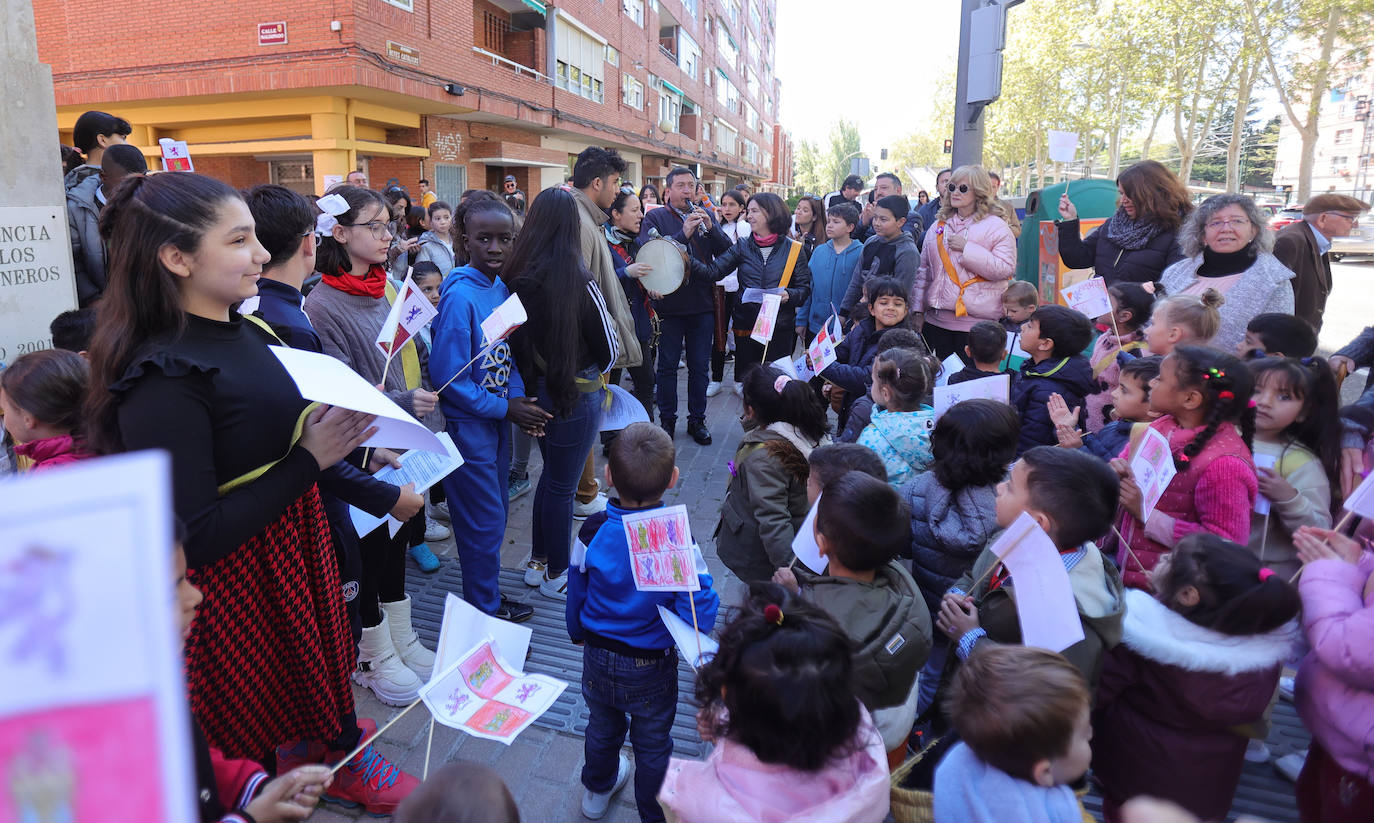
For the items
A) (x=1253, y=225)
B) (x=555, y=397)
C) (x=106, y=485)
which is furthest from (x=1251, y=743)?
(x=106, y=485)

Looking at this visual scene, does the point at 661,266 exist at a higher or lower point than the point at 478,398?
higher

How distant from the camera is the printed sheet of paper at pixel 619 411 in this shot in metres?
4.27

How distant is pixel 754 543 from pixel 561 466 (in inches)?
47.3

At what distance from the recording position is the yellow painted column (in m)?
14.9

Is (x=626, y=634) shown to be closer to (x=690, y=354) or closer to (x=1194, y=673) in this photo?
(x=1194, y=673)

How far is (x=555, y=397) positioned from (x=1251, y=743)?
320 cm

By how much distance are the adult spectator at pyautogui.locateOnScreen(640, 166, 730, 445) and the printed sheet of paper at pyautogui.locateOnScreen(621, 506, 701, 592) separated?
4.42 meters

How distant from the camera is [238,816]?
1.47m

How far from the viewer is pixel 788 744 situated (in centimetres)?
159

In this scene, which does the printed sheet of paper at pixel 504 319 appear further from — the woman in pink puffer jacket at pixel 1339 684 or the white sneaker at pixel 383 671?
the woman in pink puffer jacket at pixel 1339 684

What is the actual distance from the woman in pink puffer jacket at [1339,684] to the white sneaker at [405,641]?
10.4ft

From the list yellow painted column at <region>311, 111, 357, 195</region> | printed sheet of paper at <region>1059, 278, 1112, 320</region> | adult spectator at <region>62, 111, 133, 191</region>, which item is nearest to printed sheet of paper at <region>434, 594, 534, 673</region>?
printed sheet of paper at <region>1059, 278, 1112, 320</region>

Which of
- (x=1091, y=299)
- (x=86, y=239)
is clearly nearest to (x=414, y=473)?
(x=86, y=239)

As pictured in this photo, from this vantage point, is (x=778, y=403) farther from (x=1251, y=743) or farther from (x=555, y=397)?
(x=1251, y=743)
